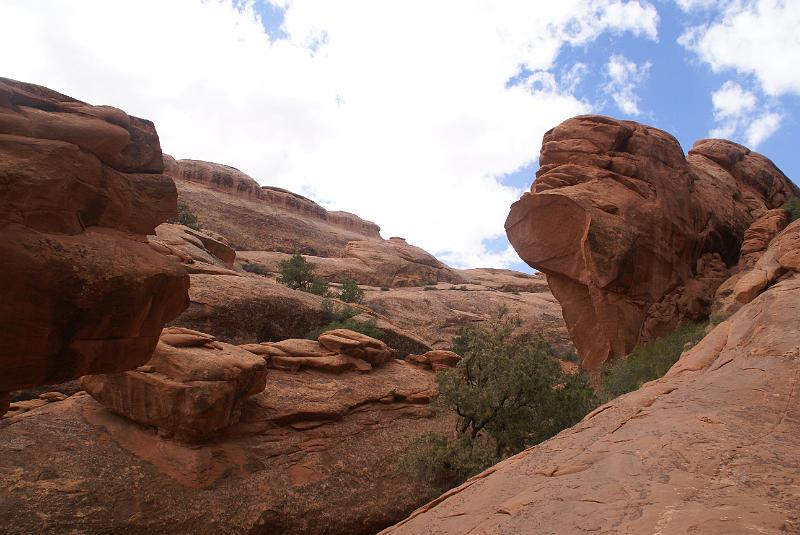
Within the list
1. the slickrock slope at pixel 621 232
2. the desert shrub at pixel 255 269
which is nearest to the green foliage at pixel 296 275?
the desert shrub at pixel 255 269

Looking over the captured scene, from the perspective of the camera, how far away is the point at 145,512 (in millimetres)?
15047

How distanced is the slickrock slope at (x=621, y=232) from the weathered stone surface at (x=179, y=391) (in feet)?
54.5

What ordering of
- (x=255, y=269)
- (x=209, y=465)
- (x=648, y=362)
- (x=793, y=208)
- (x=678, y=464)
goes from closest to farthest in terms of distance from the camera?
(x=678, y=464)
(x=209, y=465)
(x=648, y=362)
(x=793, y=208)
(x=255, y=269)

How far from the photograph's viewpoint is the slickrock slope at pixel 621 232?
83.8ft

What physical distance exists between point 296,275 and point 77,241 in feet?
106

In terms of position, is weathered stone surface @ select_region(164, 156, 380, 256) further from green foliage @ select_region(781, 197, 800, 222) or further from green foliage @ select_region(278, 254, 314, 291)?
green foliage @ select_region(781, 197, 800, 222)

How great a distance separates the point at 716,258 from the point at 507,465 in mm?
24729

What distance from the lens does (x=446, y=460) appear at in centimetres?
1712

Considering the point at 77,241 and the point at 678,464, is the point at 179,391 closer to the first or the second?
the point at 77,241

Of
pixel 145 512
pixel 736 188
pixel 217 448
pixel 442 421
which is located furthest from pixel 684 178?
pixel 145 512

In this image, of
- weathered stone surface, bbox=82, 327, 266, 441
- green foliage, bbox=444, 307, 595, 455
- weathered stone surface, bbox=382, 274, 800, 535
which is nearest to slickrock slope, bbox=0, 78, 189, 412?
weathered stone surface, bbox=82, 327, 266, 441

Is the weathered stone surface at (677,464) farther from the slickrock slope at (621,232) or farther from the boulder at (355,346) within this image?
the boulder at (355,346)

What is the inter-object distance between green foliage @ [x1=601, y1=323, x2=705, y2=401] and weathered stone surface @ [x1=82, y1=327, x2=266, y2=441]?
1460 centimetres

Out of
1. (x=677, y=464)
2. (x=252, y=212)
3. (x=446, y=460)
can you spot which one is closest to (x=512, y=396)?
(x=446, y=460)
